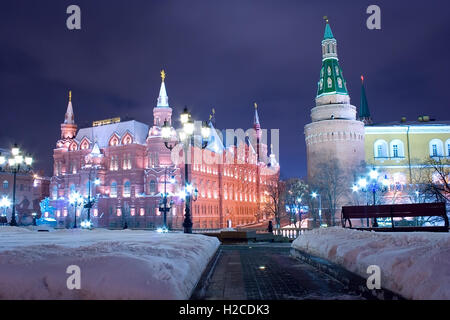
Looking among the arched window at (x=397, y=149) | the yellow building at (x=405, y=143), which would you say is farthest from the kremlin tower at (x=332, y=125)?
the arched window at (x=397, y=149)

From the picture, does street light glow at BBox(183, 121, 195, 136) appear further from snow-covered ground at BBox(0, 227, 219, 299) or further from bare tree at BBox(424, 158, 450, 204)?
bare tree at BBox(424, 158, 450, 204)

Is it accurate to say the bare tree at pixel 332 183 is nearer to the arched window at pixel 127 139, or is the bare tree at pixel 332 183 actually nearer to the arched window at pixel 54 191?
the arched window at pixel 127 139

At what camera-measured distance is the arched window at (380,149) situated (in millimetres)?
62719

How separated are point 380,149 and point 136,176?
38.4 meters

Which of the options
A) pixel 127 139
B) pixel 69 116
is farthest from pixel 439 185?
pixel 69 116

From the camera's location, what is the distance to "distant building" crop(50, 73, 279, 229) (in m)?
64.1

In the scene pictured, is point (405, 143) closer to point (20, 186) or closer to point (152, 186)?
point (152, 186)

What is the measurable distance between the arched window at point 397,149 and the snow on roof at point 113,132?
1586 inches

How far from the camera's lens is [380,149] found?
6316 centimetres

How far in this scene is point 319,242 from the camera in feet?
35.3

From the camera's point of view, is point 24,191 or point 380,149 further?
point 24,191

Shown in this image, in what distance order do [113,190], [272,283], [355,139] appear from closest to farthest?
[272,283]
[355,139]
[113,190]
